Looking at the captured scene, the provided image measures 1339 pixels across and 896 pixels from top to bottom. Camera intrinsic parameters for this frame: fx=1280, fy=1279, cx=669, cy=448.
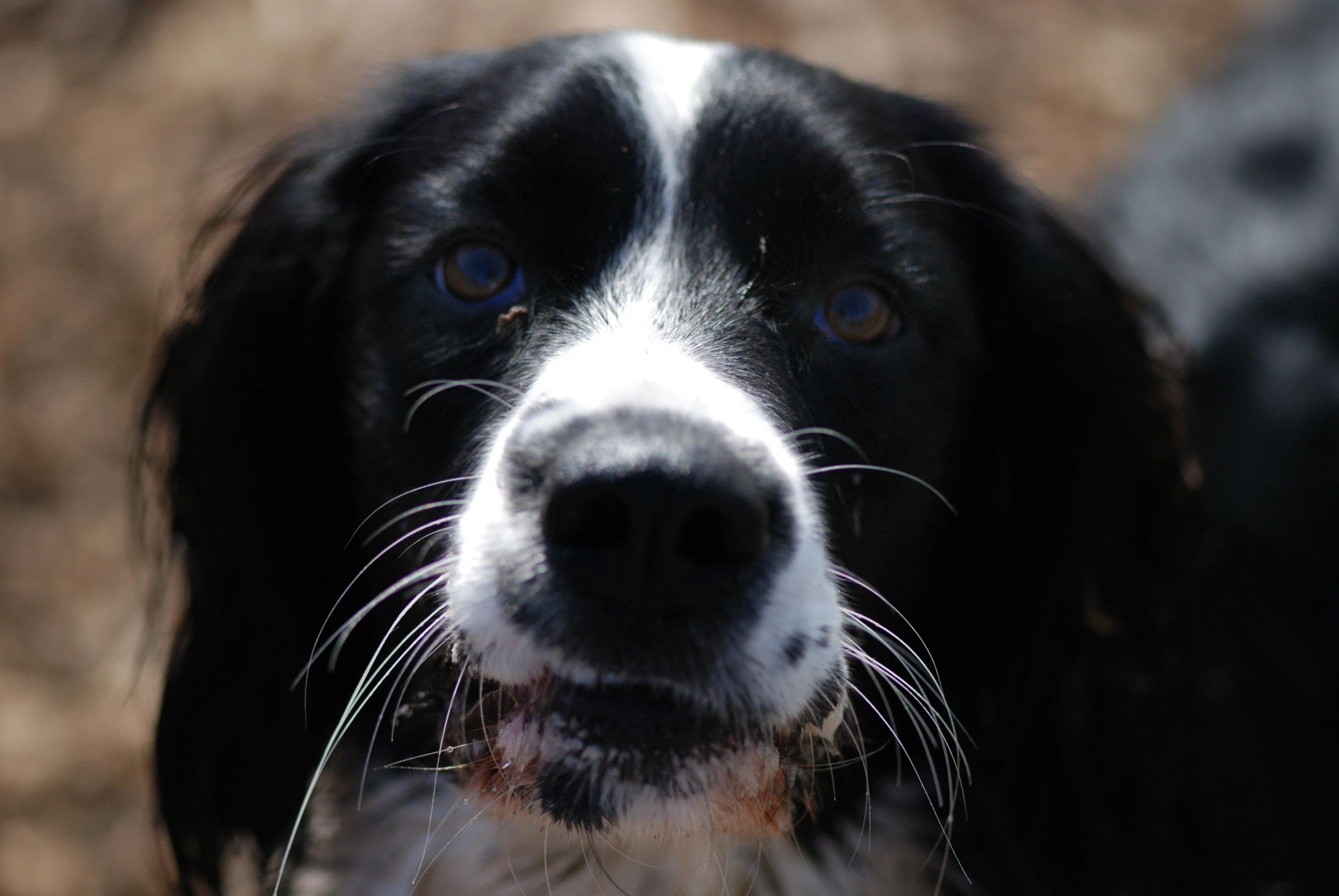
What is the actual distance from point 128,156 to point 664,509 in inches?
148

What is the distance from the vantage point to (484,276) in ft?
6.35

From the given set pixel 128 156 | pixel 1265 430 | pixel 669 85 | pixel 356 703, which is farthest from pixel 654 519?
pixel 128 156

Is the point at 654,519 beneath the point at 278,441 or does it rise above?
above

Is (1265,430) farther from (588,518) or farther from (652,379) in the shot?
(588,518)

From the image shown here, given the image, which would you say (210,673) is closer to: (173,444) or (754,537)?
(173,444)

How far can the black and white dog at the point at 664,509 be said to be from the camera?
1.57m

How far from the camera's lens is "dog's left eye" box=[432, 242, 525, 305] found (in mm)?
1928

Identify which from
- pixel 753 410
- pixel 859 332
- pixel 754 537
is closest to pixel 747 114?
pixel 859 332

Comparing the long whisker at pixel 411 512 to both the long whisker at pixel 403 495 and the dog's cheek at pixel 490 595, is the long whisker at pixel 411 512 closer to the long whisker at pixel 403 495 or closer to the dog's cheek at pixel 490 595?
the long whisker at pixel 403 495

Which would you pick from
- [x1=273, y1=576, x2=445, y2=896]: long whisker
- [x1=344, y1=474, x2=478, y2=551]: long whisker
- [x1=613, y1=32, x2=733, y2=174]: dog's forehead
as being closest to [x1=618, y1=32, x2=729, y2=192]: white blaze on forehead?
[x1=613, y1=32, x2=733, y2=174]: dog's forehead

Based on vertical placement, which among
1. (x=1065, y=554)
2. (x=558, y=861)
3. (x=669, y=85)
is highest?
(x=669, y=85)

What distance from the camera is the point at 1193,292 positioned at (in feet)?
10.0

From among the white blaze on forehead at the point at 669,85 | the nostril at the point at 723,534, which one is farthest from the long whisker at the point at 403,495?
the white blaze on forehead at the point at 669,85

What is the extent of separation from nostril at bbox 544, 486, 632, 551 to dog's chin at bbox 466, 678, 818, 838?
192 millimetres
